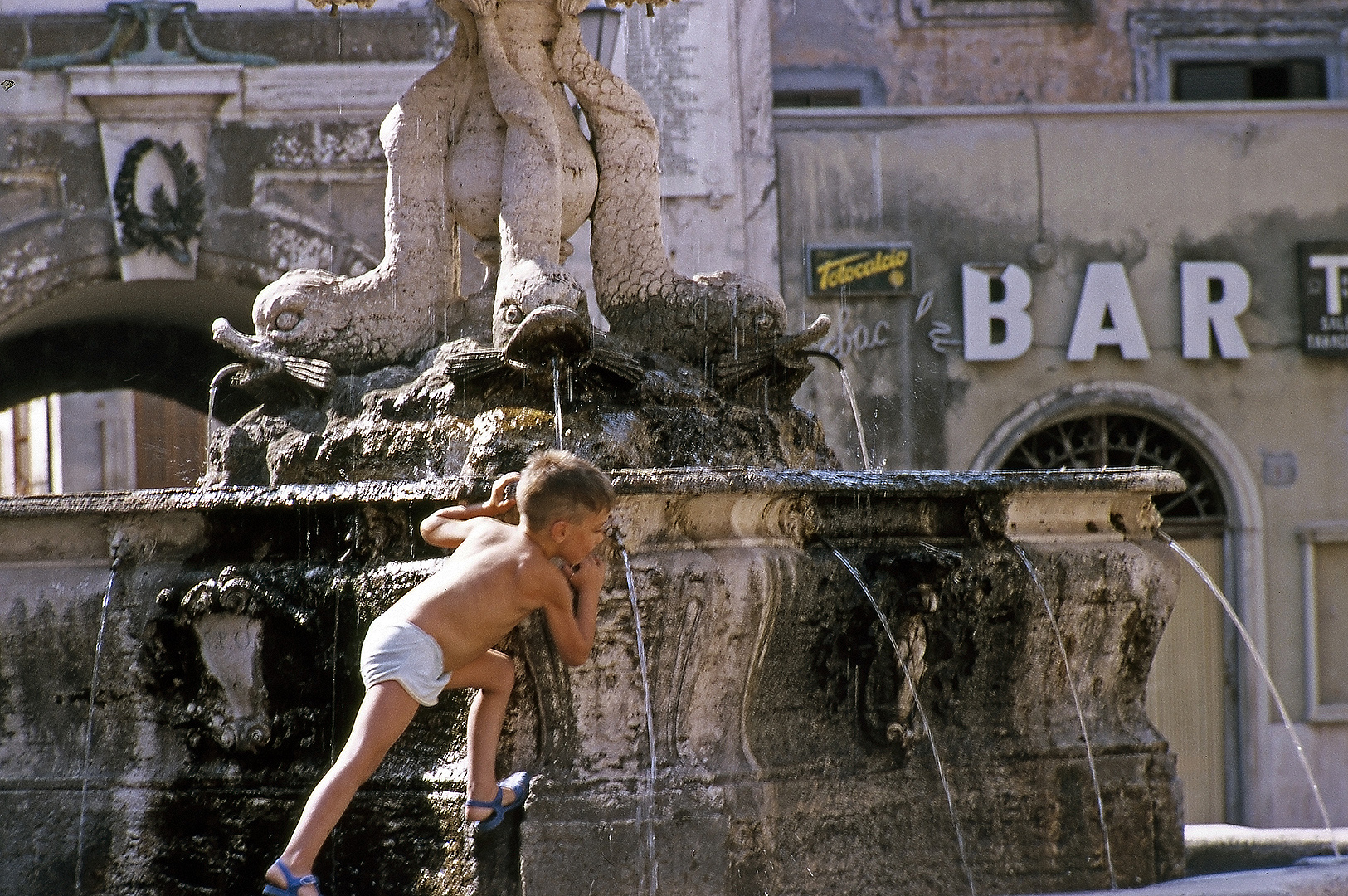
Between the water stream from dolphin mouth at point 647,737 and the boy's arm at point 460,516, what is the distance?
0.28 meters

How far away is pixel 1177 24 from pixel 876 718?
455 inches

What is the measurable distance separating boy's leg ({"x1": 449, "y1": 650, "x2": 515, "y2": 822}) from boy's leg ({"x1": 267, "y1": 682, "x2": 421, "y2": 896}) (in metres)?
0.14

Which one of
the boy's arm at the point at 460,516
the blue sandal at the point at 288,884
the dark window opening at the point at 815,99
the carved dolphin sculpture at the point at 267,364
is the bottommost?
the blue sandal at the point at 288,884

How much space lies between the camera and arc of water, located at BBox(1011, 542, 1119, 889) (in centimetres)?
445

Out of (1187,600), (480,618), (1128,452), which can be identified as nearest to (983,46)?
(1128,452)

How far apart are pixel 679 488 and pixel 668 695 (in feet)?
1.50

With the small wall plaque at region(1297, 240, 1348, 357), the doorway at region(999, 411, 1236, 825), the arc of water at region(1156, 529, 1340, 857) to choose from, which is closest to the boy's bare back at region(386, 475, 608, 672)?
the arc of water at region(1156, 529, 1340, 857)

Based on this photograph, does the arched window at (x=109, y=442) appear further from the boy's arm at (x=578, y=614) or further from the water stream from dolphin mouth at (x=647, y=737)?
the boy's arm at (x=578, y=614)

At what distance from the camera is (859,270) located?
40.5 ft

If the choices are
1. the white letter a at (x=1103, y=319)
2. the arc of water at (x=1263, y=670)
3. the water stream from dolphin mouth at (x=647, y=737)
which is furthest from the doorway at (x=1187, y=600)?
the water stream from dolphin mouth at (x=647, y=737)

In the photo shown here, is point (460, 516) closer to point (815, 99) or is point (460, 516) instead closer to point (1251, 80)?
point (815, 99)

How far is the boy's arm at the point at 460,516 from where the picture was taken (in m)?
3.79

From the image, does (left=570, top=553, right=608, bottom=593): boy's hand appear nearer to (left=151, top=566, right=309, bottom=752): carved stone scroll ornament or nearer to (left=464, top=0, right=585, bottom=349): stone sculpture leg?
(left=151, top=566, right=309, bottom=752): carved stone scroll ornament

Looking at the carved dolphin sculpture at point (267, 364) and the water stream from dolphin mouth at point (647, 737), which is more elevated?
the carved dolphin sculpture at point (267, 364)
